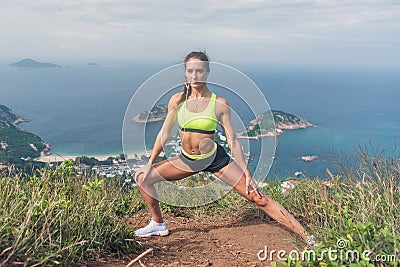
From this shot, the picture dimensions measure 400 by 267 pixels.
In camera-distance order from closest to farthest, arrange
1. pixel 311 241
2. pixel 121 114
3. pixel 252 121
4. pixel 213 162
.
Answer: pixel 311 241 → pixel 213 162 → pixel 252 121 → pixel 121 114

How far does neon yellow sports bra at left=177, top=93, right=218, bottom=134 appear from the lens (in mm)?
3396

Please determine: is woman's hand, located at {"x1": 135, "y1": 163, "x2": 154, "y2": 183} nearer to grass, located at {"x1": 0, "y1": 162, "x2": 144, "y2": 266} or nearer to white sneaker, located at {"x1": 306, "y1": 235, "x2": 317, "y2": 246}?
grass, located at {"x1": 0, "y1": 162, "x2": 144, "y2": 266}

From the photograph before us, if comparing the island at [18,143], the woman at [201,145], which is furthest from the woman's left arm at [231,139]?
the island at [18,143]

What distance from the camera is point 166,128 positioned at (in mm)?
3602

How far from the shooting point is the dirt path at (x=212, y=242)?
9.70 ft

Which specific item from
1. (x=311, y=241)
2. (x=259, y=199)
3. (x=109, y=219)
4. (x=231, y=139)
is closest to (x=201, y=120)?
(x=231, y=139)

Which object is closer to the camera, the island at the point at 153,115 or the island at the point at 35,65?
the island at the point at 153,115

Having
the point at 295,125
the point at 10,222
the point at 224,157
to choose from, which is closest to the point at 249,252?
the point at 224,157

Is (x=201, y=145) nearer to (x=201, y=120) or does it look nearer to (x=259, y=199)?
(x=201, y=120)

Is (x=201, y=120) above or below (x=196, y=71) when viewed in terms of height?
below

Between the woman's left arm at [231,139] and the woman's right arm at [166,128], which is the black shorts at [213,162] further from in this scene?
the woman's right arm at [166,128]

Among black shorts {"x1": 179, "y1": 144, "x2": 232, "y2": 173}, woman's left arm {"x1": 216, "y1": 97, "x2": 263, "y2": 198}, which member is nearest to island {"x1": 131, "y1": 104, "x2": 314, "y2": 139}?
woman's left arm {"x1": 216, "y1": 97, "x2": 263, "y2": 198}

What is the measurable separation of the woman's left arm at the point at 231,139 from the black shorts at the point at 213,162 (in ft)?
0.33

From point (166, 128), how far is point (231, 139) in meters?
0.66
